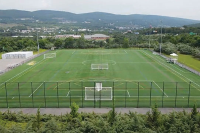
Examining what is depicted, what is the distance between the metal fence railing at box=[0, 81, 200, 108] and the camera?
26.8 m

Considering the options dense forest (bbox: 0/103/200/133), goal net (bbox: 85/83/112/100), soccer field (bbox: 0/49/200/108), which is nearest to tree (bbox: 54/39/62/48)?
soccer field (bbox: 0/49/200/108)

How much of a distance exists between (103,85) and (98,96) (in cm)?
624

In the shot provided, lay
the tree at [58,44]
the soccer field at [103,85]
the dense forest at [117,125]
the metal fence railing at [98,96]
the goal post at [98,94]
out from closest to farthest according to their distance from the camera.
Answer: the dense forest at [117,125]
the metal fence railing at [98,96]
the soccer field at [103,85]
the goal post at [98,94]
the tree at [58,44]

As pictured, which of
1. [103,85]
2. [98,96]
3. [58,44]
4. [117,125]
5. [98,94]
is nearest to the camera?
[117,125]

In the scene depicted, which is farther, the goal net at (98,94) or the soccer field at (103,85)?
the goal net at (98,94)

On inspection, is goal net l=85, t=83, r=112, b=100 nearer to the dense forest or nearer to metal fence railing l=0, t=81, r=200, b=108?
metal fence railing l=0, t=81, r=200, b=108

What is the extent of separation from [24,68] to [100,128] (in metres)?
35.0

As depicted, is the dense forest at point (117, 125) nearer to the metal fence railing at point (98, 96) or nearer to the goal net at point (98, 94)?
the metal fence railing at point (98, 96)

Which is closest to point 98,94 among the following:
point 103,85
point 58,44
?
point 103,85

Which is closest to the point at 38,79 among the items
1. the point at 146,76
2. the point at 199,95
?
the point at 146,76

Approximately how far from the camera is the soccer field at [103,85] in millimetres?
27453

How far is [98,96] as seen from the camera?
92.2 feet

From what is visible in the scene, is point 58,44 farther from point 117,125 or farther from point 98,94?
point 117,125

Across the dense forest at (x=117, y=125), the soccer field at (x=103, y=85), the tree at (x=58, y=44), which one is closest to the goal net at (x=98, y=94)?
the soccer field at (x=103, y=85)
